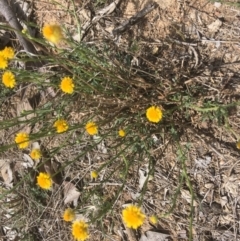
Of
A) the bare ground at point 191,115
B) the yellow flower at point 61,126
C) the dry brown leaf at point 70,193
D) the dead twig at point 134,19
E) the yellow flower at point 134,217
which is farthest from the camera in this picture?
the dry brown leaf at point 70,193

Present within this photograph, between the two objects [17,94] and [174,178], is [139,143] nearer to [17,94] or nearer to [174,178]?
[174,178]

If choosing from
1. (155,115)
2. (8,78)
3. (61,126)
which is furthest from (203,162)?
(8,78)

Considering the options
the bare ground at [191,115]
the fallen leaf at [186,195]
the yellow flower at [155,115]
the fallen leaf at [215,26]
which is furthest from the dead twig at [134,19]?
the fallen leaf at [186,195]

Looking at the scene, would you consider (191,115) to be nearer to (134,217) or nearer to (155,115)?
(155,115)

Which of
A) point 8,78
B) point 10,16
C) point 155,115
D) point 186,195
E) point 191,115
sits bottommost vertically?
point 186,195

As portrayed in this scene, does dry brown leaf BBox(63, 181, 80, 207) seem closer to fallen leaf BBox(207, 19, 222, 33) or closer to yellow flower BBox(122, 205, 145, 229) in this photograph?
yellow flower BBox(122, 205, 145, 229)

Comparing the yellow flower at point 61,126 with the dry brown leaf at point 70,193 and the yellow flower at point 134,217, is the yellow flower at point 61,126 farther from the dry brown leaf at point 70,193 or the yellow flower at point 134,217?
the dry brown leaf at point 70,193

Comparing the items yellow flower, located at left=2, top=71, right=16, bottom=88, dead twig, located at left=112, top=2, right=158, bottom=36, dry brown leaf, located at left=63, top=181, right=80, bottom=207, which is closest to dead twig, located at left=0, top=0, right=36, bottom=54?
yellow flower, located at left=2, top=71, right=16, bottom=88

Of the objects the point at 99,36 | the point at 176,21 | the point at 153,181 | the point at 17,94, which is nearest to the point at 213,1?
the point at 176,21
